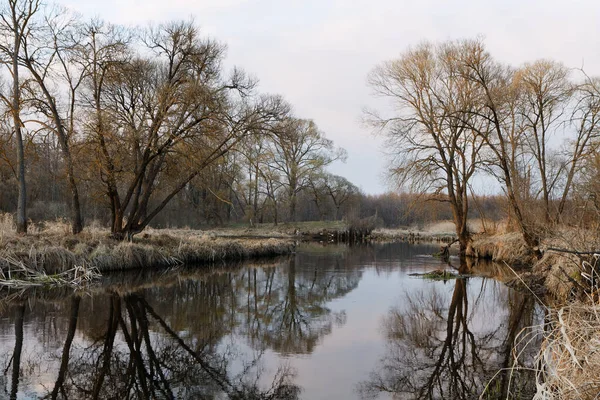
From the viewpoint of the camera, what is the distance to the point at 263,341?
25.7ft

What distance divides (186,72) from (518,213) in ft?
42.1

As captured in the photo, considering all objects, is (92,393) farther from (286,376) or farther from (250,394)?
(286,376)

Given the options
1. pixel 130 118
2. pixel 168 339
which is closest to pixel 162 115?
pixel 130 118

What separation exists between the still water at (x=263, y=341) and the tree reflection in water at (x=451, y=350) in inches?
0.9

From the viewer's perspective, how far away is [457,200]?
79.7 ft

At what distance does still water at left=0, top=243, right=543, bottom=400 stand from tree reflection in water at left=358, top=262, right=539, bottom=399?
0.07ft

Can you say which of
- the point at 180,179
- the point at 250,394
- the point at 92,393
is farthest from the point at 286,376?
the point at 180,179

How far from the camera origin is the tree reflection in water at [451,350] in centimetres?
568

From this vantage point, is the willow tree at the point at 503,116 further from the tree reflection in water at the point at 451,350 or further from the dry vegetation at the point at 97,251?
the dry vegetation at the point at 97,251

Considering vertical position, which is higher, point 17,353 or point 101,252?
point 101,252

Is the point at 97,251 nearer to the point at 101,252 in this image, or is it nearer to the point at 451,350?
the point at 101,252

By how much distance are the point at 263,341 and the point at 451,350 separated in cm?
296

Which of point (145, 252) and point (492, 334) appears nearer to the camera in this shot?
point (492, 334)

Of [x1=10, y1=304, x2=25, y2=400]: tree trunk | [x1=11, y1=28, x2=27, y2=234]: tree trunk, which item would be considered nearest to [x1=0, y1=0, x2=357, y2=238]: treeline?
[x1=11, y1=28, x2=27, y2=234]: tree trunk
